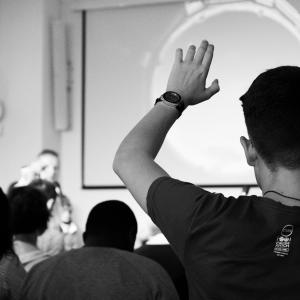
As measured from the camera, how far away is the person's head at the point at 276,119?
805 millimetres

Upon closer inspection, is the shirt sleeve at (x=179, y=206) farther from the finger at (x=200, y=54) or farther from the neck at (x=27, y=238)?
the neck at (x=27, y=238)

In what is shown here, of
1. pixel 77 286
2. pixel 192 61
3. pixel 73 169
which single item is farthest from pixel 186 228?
pixel 73 169

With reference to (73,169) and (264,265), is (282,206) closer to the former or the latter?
(264,265)

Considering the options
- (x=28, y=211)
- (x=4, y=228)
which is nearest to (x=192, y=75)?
(x=4, y=228)

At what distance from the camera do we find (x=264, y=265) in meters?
0.78

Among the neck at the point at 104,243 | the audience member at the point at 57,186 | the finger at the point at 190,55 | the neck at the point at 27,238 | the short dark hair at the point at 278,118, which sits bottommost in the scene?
the audience member at the point at 57,186

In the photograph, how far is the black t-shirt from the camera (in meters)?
0.78

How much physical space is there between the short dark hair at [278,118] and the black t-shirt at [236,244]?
0.21 ft

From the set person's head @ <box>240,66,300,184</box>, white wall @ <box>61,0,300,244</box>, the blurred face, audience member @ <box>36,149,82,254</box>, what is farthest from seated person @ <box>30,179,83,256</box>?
person's head @ <box>240,66,300,184</box>

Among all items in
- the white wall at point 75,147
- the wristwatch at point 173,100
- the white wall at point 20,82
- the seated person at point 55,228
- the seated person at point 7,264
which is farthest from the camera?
the white wall at point 75,147

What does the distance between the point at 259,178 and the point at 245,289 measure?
154mm

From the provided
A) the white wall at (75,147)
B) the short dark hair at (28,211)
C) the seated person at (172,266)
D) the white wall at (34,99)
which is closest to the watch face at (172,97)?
the seated person at (172,266)

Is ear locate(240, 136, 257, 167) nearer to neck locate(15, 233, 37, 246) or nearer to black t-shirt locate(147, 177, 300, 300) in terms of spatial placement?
black t-shirt locate(147, 177, 300, 300)

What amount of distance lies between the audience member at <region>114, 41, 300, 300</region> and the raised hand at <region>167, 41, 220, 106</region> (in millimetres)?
83
